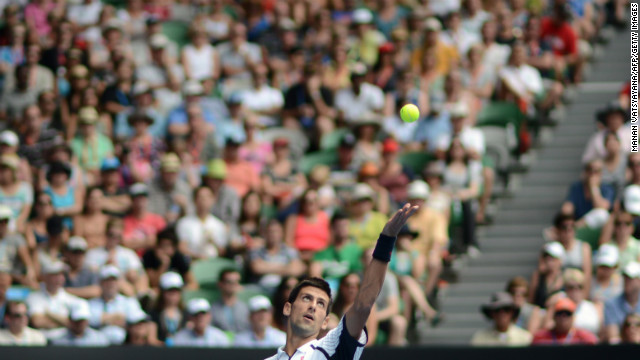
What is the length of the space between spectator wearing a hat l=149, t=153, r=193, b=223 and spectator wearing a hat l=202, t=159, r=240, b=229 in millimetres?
306

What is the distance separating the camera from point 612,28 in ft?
55.6

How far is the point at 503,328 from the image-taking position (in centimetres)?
1137

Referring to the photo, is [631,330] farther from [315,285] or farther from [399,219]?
[399,219]

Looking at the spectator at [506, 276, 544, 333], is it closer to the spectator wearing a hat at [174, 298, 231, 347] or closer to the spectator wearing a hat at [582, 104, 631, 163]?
the spectator wearing a hat at [582, 104, 631, 163]

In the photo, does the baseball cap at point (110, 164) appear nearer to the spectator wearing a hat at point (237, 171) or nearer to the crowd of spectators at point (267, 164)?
the crowd of spectators at point (267, 164)

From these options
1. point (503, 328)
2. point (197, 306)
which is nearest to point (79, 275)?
point (197, 306)

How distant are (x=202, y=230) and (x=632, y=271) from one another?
4.82 meters

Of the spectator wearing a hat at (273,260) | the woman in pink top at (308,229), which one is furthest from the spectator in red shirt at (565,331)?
the woman in pink top at (308,229)

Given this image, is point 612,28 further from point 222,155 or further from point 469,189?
point 222,155

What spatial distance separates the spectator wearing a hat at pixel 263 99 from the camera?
1530 centimetres

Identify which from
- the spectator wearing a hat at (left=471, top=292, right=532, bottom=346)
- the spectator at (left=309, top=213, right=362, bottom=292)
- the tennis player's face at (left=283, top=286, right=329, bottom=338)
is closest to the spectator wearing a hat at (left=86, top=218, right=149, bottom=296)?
the spectator at (left=309, top=213, right=362, bottom=292)

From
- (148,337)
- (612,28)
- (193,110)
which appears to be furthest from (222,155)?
(612,28)

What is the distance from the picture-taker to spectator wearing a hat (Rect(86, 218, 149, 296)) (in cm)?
1241

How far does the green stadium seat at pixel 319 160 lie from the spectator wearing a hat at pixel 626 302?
4134 millimetres
